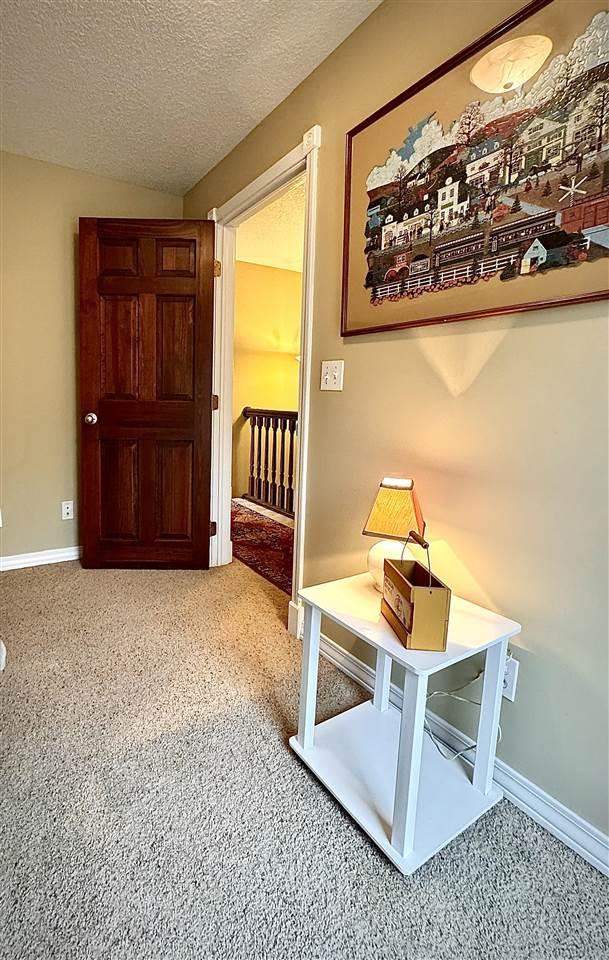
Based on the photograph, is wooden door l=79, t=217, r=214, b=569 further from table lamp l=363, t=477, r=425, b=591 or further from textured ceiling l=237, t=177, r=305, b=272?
table lamp l=363, t=477, r=425, b=591

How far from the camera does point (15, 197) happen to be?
2627mm

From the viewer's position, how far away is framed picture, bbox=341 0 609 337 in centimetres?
103

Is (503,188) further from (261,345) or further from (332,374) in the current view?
(261,345)

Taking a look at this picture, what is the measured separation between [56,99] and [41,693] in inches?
95.5

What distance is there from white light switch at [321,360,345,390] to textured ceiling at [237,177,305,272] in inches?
59.6

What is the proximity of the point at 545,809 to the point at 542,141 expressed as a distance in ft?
5.16

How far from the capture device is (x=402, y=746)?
40.8 inches

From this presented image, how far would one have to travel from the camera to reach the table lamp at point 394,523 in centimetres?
129

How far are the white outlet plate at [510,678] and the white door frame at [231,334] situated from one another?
986mm

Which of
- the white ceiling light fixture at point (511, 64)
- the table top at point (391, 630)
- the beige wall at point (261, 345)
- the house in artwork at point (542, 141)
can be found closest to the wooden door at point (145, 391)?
the table top at point (391, 630)

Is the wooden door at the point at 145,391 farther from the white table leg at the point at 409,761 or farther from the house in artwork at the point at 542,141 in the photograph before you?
the white table leg at the point at 409,761

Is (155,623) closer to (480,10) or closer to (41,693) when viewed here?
(41,693)

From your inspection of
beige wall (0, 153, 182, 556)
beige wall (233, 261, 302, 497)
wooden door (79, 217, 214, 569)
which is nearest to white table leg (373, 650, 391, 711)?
wooden door (79, 217, 214, 569)

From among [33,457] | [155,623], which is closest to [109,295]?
[33,457]
